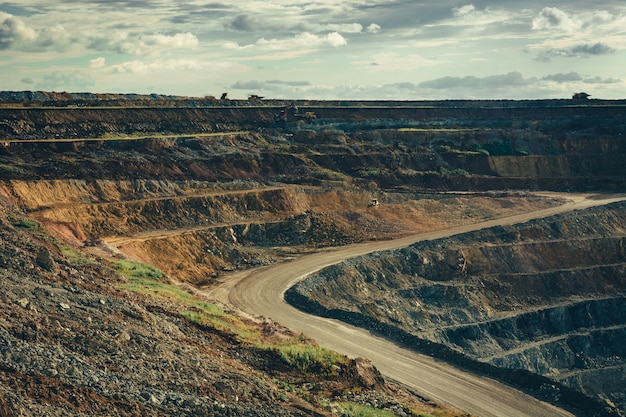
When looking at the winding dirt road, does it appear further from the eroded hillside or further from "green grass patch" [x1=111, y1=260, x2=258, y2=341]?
"green grass patch" [x1=111, y1=260, x2=258, y2=341]

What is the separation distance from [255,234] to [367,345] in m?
26.7

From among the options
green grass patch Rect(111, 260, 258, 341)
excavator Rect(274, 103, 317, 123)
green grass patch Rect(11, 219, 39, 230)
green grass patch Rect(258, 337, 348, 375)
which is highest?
excavator Rect(274, 103, 317, 123)

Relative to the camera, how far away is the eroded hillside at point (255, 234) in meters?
29.5

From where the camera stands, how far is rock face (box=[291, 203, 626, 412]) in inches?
2335

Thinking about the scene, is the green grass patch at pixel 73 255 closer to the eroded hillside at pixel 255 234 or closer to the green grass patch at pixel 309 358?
the eroded hillside at pixel 255 234

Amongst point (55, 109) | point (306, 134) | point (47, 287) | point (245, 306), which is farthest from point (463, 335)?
point (55, 109)

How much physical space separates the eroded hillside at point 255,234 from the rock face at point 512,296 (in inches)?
9.1

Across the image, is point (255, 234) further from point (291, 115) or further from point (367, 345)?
point (291, 115)

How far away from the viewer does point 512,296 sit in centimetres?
6712

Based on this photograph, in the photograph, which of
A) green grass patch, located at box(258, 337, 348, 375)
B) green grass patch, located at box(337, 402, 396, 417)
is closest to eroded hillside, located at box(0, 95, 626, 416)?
green grass patch, located at box(258, 337, 348, 375)

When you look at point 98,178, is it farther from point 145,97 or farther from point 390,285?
point 145,97

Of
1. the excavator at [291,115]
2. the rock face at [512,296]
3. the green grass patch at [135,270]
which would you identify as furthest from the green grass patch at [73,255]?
the excavator at [291,115]

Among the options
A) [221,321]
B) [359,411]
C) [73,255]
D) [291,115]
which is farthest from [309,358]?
[291,115]

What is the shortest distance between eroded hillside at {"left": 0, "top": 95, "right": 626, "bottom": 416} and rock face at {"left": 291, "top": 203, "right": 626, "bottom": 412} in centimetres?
23
